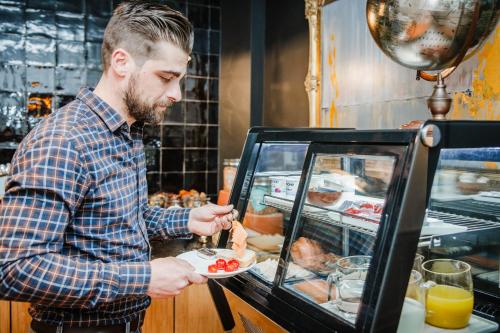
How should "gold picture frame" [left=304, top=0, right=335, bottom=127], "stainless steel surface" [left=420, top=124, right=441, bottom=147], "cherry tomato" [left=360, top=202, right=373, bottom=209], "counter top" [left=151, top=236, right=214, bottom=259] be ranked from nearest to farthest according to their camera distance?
"stainless steel surface" [left=420, top=124, right=441, bottom=147], "cherry tomato" [left=360, top=202, right=373, bottom=209], "counter top" [left=151, top=236, right=214, bottom=259], "gold picture frame" [left=304, top=0, right=335, bottom=127]

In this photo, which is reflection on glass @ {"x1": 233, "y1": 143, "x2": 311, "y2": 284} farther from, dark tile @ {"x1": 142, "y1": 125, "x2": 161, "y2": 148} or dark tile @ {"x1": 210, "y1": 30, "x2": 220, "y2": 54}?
dark tile @ {"x1": 210, "y1": 30, "x2": 220, "y2": 54}

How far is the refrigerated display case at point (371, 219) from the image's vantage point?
3.66 feet

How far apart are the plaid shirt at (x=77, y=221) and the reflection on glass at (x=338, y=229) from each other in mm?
557

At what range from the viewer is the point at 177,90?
1565 mm

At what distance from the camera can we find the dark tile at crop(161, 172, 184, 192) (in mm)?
4602

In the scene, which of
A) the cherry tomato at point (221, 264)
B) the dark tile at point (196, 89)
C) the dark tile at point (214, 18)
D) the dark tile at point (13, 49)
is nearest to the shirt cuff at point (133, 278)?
the cherry tomato at point (221, 264)

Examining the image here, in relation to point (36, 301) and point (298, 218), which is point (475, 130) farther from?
point (36, 301)

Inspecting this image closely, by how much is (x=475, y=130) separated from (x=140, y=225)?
1.07 m

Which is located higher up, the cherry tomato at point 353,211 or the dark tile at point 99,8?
the dark tile at point 99,8

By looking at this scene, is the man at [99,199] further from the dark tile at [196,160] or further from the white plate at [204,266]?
the dark tile at [196,160]

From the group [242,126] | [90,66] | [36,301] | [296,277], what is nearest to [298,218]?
[296,277]

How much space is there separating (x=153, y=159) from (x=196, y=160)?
1.50 ft

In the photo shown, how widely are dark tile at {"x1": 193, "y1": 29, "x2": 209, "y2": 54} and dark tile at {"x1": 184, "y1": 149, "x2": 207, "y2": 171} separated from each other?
102 centimetres

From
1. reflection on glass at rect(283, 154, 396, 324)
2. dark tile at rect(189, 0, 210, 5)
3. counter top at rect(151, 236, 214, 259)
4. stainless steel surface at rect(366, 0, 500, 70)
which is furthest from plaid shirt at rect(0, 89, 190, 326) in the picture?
dark tile at rect(189, 0, 210, 5)
